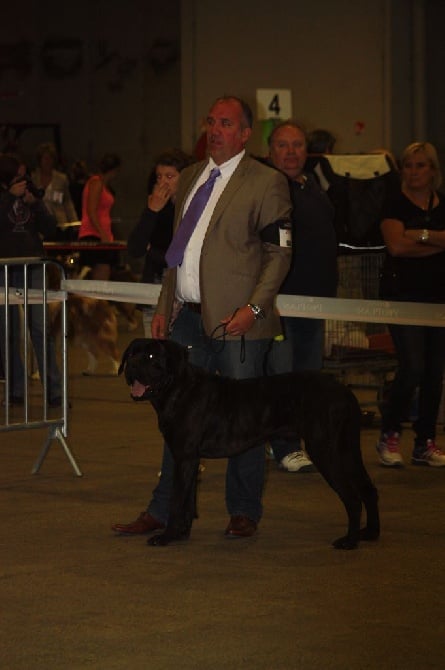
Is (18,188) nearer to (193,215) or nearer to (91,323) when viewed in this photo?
(91,323)

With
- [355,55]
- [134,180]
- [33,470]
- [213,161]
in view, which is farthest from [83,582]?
[134,180]

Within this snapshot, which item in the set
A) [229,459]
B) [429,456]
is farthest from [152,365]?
[429,456]

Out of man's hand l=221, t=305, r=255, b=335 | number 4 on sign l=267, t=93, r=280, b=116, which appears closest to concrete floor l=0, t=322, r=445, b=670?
man's hand l=221, t=305, r=255, b=335

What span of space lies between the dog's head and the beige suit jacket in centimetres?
26

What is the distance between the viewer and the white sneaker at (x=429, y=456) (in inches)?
366

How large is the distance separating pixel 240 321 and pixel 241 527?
101cm

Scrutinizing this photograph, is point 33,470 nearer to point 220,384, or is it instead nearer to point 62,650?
point 220,384

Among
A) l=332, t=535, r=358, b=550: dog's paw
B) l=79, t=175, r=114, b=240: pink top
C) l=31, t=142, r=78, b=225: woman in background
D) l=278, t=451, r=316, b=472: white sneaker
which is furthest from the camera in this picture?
l=79, t=175, r=114, b=240: pink top

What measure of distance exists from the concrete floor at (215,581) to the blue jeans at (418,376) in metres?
0.29

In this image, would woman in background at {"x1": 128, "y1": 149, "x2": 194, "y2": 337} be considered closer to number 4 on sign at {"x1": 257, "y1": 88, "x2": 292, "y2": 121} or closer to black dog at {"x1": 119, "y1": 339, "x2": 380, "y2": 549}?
black dog at {"x1": 119, "y1": 339, "x2": 380, "y2": 549}

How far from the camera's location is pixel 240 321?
6980 millimetres

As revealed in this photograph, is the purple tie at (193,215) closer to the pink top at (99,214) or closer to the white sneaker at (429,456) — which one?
the white sneaker at (429,456)

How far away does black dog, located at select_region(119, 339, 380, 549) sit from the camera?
7.04 metres

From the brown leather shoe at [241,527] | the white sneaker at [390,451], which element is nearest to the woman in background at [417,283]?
the white sneaker at [390,451]
